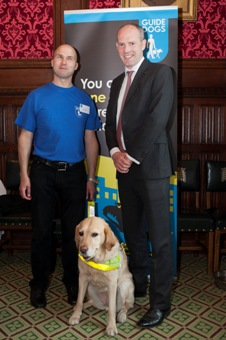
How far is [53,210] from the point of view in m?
2.73

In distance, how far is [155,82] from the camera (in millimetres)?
2393

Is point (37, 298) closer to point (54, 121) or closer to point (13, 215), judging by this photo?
point (13, 215)

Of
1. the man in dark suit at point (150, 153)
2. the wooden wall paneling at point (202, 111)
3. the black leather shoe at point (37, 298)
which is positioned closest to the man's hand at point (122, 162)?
the man in dark suit at point (150, 153)

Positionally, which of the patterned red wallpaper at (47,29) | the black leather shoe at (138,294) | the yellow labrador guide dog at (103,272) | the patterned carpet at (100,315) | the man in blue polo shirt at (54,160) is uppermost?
the patterned red wallpaper at (47,29)

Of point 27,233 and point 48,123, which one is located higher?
point 48,123

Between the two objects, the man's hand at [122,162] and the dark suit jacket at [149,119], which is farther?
the man's hand at [122,162]

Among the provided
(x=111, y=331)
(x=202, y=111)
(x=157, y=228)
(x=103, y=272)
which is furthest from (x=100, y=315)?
(x=202, y=111)

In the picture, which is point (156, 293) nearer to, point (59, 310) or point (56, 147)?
point (59, 310)

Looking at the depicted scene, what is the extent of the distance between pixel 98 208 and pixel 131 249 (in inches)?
22.7

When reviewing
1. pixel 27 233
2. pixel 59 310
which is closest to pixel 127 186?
pixel 59 310

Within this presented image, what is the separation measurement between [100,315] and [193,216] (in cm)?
122

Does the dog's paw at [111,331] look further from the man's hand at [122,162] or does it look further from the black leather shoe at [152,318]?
the man's hand at [122,162]

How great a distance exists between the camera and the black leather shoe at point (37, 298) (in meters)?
2.75

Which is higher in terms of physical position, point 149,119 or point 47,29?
point 47,29
